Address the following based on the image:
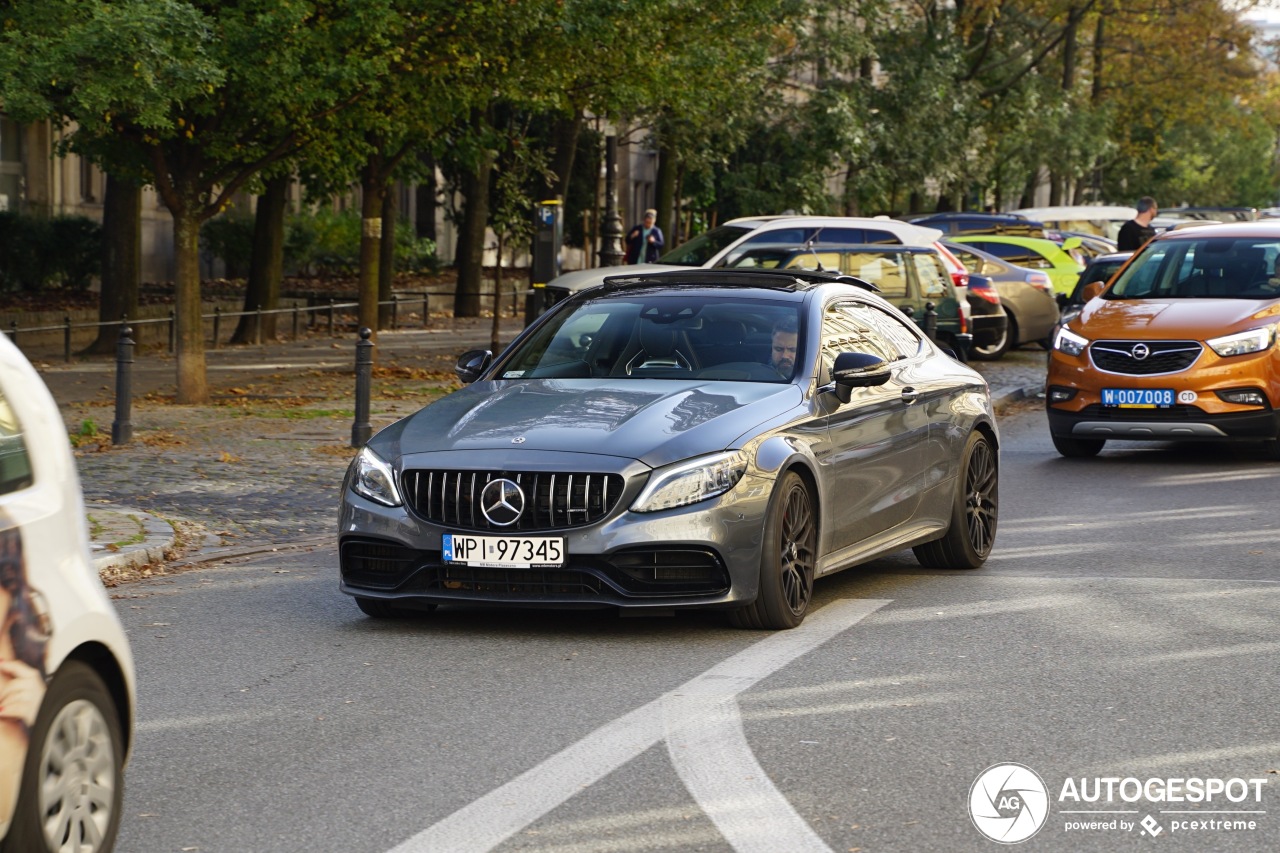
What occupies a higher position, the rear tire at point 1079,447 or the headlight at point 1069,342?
the headlight at point 1069,342

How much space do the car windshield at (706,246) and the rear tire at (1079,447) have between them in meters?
9.76

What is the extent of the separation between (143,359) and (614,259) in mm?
8455

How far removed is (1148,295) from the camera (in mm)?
16438

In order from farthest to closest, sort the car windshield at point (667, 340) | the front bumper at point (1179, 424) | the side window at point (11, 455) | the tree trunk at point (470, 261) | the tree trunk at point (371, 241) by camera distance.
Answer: the tree trunk at point (470, 261) → the tree trunk at point (371, 241) → the front bumper at point (1179, 424) → the car windshield at point (667, 340) → the side window at point (11, 455)

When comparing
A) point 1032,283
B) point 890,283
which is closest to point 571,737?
point 890,283

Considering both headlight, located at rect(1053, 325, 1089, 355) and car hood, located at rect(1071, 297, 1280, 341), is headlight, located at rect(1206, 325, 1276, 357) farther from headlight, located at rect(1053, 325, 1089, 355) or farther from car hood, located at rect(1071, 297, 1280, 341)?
headlight, located at rect(1053, 325, 1089, 355)

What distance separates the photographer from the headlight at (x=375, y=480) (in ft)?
27.1

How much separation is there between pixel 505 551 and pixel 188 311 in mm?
11689

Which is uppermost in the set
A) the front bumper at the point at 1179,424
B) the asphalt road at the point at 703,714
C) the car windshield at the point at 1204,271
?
the car windshield at the point at 1204,271

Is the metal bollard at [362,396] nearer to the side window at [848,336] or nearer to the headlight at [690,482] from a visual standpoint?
the side window at [848,336]

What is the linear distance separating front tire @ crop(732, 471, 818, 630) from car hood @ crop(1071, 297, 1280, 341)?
7.68 metres

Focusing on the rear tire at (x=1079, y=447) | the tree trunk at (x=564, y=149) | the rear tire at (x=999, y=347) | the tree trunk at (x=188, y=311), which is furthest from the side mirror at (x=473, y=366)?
the tree trunk at (x=564, y=149)

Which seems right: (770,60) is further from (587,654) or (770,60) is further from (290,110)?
(587,654)

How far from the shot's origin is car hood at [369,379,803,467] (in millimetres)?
8094
